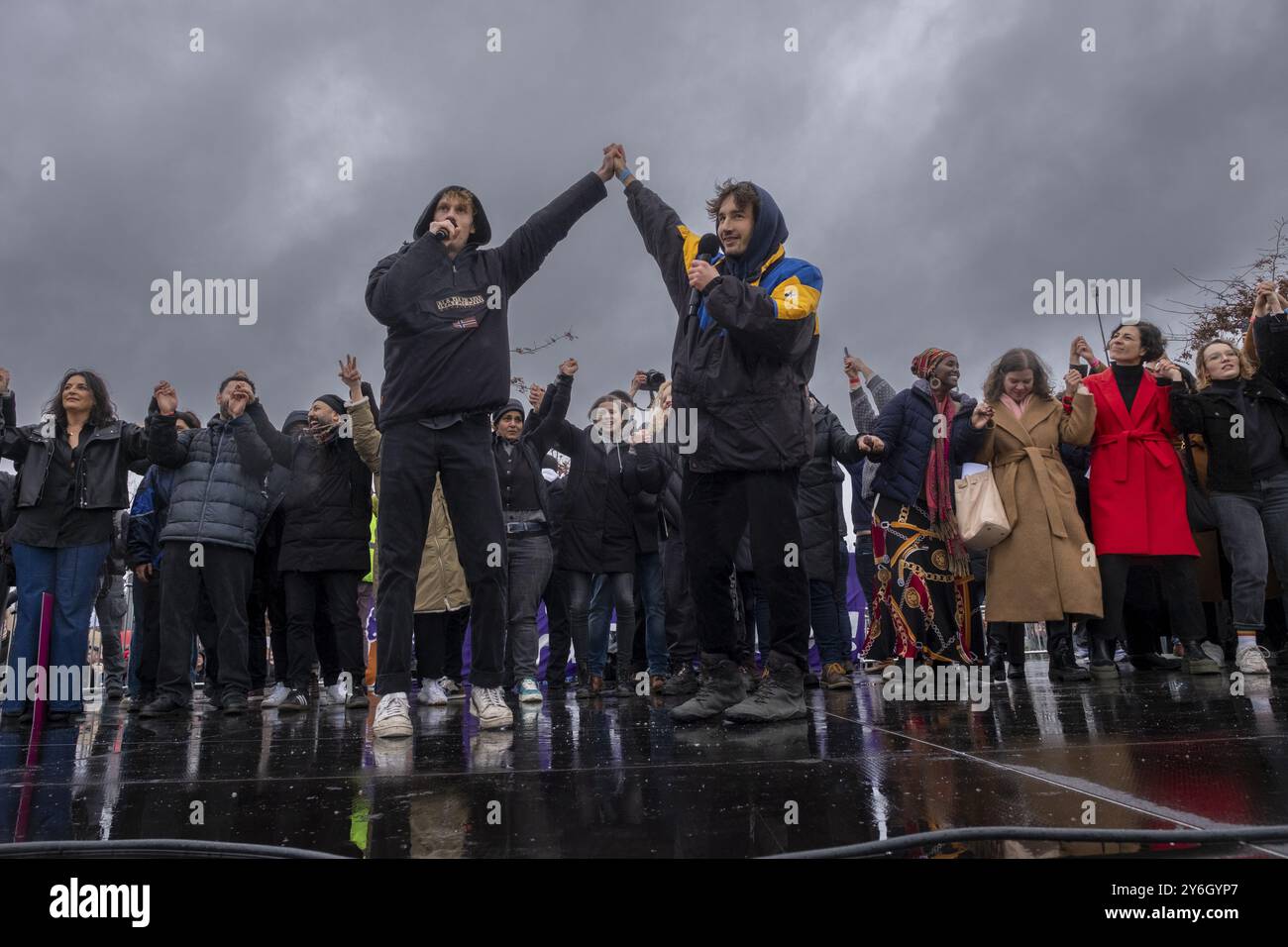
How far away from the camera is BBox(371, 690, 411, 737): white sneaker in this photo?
3.84m

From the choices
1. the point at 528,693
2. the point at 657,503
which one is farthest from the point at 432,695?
the point at 657,503

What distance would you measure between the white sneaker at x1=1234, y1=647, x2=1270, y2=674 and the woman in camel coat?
31.9 inches

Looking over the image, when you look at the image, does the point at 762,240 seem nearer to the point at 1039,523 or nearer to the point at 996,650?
the point at 1039,523

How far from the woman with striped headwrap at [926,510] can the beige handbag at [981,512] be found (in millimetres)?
105

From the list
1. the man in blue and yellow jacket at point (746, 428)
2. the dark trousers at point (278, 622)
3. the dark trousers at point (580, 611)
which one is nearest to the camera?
the man in blue and yellow jacket at point (746, 428)

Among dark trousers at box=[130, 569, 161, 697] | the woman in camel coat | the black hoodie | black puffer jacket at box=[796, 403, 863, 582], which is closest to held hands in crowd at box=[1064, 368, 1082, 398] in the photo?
the woman in camel coat

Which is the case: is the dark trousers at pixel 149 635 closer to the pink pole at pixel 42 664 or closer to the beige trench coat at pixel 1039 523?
the pink pole at pixel 42 664

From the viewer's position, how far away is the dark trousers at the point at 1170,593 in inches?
220

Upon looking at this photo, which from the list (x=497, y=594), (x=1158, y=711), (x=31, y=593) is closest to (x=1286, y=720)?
(x=1158, y=711)

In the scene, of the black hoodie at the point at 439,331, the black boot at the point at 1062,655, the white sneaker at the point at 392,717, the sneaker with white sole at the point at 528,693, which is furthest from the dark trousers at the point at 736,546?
the black boot at the point at 1062,655

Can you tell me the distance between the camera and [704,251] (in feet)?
13.3

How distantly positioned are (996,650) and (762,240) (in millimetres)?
3654

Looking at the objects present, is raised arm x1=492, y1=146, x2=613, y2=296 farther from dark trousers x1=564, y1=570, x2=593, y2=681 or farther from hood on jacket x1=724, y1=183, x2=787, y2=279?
dark trousers x1=564, y1=570, x2=593, y2=681

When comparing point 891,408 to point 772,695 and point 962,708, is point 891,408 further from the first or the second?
point 772,695
